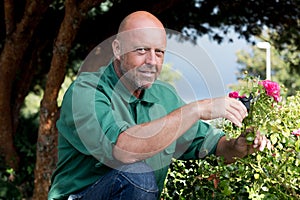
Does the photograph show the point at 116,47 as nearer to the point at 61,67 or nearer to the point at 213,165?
the point at 213,165

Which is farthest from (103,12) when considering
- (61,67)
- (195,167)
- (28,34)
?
(195,167)

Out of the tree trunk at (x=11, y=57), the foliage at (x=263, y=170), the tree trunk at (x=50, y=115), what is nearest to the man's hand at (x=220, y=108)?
the foliage at (x=263, y=170)

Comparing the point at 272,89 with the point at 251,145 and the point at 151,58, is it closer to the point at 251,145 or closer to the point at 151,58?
the point at 251,145

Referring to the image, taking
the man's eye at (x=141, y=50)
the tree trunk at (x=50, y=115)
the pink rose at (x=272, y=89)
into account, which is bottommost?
the tree trunk at (x=50, y=115)

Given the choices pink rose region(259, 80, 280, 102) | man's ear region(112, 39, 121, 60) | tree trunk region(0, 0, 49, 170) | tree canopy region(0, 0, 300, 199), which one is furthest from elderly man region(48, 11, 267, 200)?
tree trunk region(0, 0, 49, 170)

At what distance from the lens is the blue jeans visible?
8.04 ft

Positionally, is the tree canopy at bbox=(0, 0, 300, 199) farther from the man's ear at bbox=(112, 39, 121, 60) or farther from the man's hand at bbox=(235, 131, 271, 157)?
the man's hand at bbox=(235, 131, 271, 157)

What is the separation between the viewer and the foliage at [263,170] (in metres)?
2.67

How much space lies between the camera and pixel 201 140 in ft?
9.85

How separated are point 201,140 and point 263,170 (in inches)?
14.3

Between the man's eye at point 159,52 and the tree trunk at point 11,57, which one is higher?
the man's eye at point 159,52

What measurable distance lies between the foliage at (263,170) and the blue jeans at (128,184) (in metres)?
0.48

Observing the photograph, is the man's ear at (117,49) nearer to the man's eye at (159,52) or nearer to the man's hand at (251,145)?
the man's eye at (159,52)

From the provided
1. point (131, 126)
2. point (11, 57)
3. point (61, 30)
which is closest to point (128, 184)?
point (131, 126)
